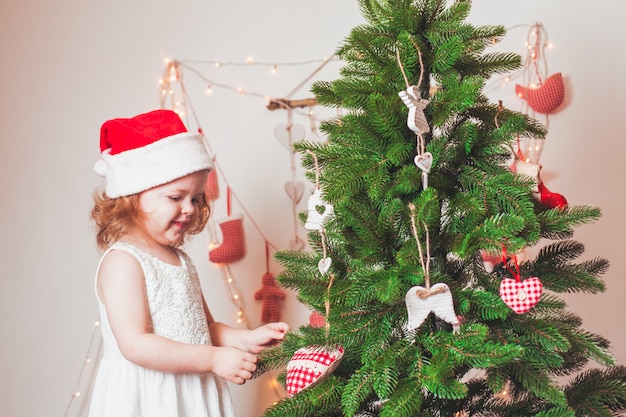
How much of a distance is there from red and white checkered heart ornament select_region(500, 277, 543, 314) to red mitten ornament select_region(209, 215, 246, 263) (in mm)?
1165

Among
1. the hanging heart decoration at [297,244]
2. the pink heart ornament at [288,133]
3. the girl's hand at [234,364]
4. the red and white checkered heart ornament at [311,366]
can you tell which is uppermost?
the pink heart ornament at [288,133]

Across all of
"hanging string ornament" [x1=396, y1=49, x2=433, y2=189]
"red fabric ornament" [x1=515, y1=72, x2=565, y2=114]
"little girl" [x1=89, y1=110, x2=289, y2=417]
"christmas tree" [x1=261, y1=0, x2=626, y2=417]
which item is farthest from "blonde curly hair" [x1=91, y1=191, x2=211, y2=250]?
"red fabric ornament" [x1=515, y1=72, x2=565, y2=114]

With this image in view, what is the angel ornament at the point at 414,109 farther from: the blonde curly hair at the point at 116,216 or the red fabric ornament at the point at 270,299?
the red fabric ornament at the point at 270,299

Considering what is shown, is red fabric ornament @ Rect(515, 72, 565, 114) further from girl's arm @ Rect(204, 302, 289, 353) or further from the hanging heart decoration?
girl's arm @ Rect(204, 302, 289, 353)

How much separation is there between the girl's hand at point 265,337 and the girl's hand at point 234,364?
0.28 feet

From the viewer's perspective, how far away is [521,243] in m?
0.76

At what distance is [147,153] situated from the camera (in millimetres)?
1210

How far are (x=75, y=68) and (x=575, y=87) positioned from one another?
1473 mm

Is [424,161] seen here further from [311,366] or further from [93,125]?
[93,125]

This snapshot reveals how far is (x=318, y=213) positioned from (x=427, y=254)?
17cm

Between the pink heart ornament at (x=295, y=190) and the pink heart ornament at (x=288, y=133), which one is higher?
the pink heart ornament at (x=288, y=133)

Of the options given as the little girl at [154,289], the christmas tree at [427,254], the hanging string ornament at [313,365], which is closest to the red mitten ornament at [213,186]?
the little girl at [154,289]

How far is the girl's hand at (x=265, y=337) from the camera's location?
1.11m

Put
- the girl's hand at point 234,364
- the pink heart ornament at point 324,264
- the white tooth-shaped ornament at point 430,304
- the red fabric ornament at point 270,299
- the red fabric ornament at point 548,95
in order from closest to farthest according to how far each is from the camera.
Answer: the white tooth-shaped ornament at point 430,304, the pink heart ornament at point 324,264, the girl's hand at point 234,364, the red fabric ornament at point 548,95, the red fabric ornament at point 270,299
